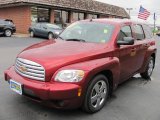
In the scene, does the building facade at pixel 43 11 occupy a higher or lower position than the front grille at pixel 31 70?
higher

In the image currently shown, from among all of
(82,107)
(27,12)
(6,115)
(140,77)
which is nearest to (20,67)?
(6,115)

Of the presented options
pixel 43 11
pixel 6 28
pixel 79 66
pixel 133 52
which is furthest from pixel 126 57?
pixel 43 11

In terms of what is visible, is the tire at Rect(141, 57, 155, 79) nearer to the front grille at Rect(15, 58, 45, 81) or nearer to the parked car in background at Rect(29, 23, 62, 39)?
the front grille at Rect(15, 58, 45, 81)

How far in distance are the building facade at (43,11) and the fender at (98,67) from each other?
21477 millimetres

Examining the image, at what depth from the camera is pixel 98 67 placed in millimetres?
4562

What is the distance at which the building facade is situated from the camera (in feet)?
86.9

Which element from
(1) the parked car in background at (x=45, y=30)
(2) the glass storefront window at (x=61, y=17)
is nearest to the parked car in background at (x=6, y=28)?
(1) the parked car in background at (x=45, y=30)

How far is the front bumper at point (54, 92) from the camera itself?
4.07m

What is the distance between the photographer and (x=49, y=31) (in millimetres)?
22359

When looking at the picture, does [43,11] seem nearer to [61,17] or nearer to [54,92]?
[61,17]

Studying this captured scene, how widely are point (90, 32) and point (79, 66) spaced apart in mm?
1500

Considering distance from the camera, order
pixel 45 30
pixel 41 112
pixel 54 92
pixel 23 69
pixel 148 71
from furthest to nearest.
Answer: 1. pixel 45 30
2. pixel 148 71
3. pixel 41 112
4. pixel 23 69
5. pixel 54 92

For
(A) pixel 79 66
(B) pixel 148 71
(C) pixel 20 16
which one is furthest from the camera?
(C) pixel 20 16

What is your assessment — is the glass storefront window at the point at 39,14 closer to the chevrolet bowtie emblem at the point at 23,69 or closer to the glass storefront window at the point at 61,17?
the glass storefront window at the point at 61,17
